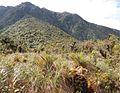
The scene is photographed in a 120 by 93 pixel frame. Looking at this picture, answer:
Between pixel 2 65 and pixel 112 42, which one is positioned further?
pixel 112 42

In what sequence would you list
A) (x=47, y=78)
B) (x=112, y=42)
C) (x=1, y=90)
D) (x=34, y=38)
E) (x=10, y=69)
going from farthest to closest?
(x=34, y=38), (x=112, y=42), (x=47, y=78), (x=10, y=69), (x=1, y=90)

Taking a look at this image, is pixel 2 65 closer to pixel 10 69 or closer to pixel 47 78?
pixel 10 69

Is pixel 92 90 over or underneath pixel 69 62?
underneath

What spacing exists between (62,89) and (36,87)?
0.85 m

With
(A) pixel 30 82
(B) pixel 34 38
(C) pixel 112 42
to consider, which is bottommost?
(B) pixel 34 38

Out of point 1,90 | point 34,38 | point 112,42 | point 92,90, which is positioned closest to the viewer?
point 1,90

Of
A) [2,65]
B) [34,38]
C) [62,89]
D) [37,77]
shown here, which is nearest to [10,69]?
[2,65]

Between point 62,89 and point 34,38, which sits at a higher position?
point 62,89

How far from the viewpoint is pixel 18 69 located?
7.49m

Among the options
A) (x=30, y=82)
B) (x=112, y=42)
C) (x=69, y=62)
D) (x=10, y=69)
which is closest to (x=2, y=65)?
(x=10, y=69)

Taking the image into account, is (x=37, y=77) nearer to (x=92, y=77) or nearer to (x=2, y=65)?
(x=2, y=65)

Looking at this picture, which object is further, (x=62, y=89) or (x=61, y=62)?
(x=61, y=62)

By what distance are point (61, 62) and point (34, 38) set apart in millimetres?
118533

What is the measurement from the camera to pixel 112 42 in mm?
37750
